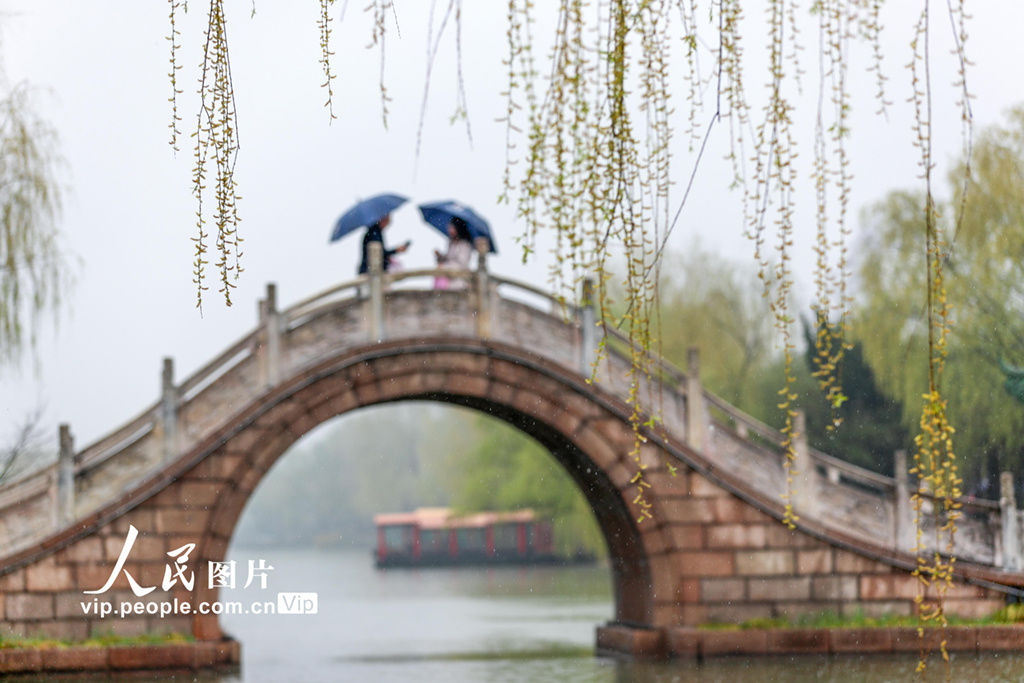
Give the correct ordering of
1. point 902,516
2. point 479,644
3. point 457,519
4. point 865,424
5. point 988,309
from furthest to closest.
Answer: point 457,519
point 865,424
point 988,309
point 479,644
point 902,516

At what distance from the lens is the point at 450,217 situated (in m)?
13.0

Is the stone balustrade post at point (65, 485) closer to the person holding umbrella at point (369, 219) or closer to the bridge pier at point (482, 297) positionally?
the person holding umbrella at point (369, 219)

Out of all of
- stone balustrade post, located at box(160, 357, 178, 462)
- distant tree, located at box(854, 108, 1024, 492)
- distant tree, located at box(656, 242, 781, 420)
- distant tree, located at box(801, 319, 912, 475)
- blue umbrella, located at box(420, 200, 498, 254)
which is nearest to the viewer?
stone balustrade post, located at box(160, 357, 178, 462)

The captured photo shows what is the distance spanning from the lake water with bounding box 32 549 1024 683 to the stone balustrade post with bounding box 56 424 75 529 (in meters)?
1.59

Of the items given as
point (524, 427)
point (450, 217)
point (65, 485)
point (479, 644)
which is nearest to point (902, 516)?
point (524, 427)

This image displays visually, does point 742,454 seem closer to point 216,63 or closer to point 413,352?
point 413,352

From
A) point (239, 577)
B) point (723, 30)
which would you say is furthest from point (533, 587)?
point (723, 30)

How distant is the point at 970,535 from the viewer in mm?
12891

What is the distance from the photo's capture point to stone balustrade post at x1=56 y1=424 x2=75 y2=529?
11539 mm

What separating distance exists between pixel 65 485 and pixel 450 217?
4.01 meters

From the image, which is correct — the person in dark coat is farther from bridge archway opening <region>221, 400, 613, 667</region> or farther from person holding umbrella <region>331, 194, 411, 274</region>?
bridge archway opening <region>221, 400, 613, 667</region>

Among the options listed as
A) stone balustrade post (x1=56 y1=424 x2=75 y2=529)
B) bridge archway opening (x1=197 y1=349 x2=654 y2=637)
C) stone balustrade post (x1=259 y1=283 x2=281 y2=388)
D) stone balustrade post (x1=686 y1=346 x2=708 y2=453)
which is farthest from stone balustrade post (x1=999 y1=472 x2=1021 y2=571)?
stone balustrade post (x1=56 y1=424 x2=75 y2=529)

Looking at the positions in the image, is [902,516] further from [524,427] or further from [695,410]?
[524,427]

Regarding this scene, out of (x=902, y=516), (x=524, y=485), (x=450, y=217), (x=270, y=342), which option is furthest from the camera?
(x=524, y=485)
